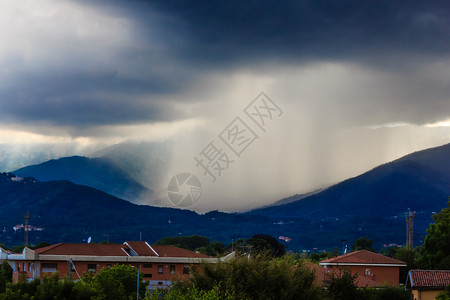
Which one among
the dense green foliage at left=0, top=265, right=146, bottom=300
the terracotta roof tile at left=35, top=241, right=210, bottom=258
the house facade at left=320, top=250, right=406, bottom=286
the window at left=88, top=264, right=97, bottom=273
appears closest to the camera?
the dense green foliage at left=0, top=265, right=146, bottom=300

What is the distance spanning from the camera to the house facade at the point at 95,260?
66.9 meters

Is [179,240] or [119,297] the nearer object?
[119,297]

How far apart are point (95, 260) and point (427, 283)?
34243 millimetres

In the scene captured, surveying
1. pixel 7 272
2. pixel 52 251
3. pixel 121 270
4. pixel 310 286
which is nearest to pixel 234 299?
pixel 310 286

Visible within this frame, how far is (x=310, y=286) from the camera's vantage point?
31.8 m

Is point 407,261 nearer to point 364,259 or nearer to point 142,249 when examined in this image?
point 364,259

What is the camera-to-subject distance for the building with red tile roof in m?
50.3

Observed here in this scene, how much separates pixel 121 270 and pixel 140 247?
27.2 m

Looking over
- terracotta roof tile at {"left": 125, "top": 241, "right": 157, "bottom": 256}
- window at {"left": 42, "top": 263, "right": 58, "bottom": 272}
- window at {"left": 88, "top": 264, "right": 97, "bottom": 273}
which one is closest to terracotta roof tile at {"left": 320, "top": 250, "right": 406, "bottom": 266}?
terracotta roof tile at {"left": 125, "top": 241, "right": 157, "bottom": 256}

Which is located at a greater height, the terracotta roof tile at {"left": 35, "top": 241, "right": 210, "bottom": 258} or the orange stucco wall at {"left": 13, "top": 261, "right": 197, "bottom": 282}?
the terracotta roof tile at {"left": 35, "top": 241, "right": 210, "bottom": 258}

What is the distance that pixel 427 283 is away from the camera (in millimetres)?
50688

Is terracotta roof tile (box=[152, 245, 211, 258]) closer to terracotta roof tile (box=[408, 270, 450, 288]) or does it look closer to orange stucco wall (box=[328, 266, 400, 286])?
orange stucco wall (box=[328, 266, 400, 286])

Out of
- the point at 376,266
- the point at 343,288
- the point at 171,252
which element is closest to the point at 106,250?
the point at 171,252

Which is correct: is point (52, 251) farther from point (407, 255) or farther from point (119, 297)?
point (407, 255)
